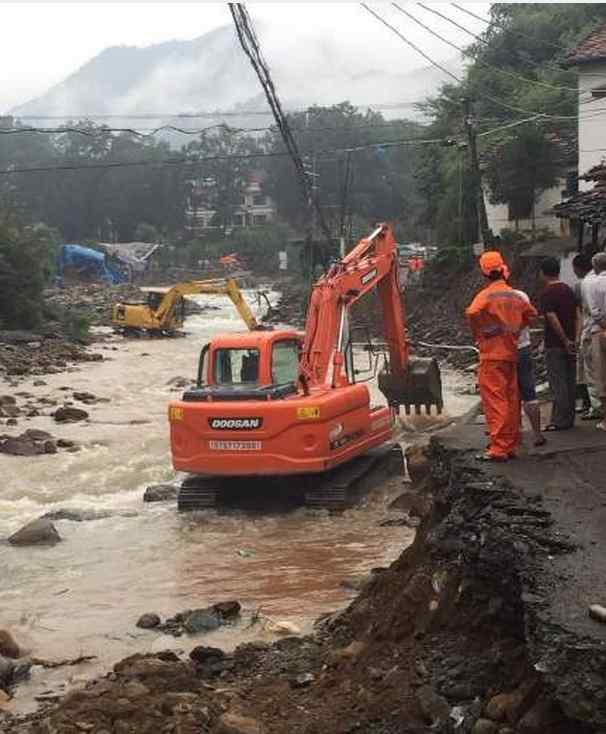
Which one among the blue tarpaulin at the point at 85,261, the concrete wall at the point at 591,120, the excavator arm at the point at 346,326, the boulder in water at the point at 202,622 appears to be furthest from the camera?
the blue tarpaulin at the point at 85,261

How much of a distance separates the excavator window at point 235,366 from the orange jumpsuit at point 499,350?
5.68m

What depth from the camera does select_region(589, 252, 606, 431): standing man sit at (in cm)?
905

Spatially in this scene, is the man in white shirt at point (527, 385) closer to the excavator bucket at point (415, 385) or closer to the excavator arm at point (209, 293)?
the excavator bucket at point (415, 385)

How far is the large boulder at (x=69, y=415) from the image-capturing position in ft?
71.1

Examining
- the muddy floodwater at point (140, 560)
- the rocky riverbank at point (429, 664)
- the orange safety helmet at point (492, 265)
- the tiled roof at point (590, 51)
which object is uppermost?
the tiled roof at point (590, 51)

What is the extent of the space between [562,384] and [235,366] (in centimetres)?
543

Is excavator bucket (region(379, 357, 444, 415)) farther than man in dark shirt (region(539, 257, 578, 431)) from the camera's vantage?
Yes

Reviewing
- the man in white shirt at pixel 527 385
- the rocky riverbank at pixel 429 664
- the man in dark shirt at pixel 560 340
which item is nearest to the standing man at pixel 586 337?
the man in dark shirt at pixel 560 340

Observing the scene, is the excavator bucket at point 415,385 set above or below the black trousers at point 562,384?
below

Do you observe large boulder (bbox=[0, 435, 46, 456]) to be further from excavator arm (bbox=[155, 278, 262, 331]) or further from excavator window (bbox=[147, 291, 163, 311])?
excavator window (bbox=[147, 291, 163, 311])

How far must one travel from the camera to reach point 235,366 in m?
13.7

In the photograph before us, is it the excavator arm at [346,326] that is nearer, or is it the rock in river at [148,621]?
the rock in river at [148,621]

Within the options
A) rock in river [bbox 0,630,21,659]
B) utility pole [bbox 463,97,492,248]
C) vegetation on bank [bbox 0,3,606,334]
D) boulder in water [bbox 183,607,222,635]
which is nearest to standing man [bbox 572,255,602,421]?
boulder in water [bbox 183,607,222,635]

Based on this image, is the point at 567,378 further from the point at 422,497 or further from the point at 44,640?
the point at 44,640
